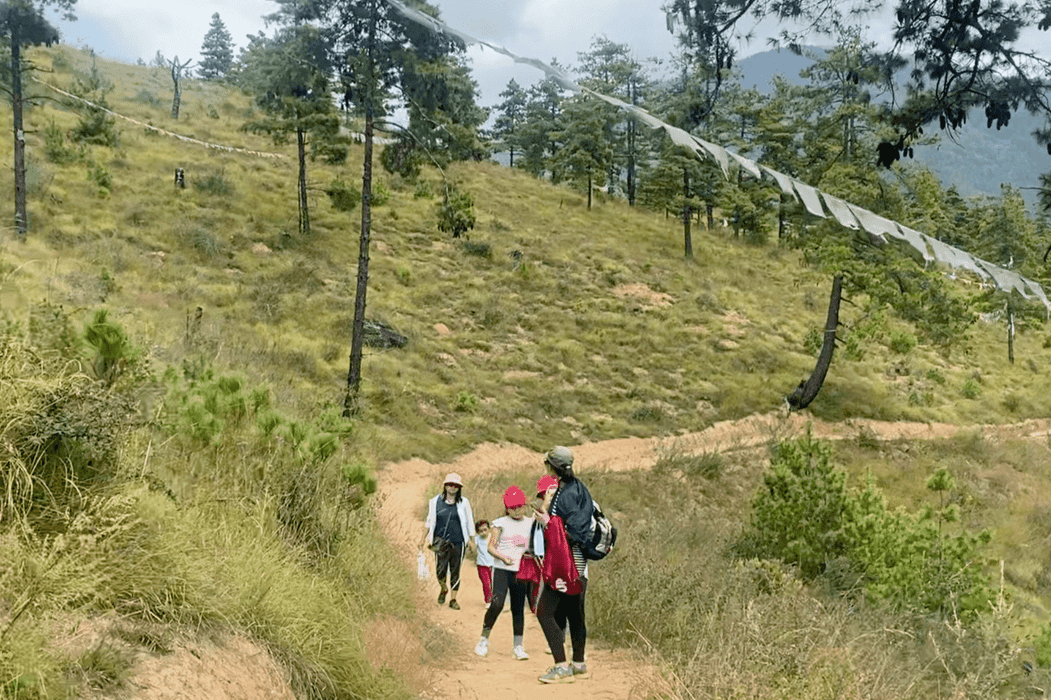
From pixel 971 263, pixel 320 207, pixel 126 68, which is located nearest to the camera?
pixel 971 263

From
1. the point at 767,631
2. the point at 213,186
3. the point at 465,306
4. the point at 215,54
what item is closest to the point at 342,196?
the point at 213,186

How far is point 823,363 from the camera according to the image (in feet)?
80.0

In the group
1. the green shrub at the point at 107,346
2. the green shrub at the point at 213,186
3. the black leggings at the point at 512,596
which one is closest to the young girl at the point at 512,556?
the black leggings at the point at 512,596

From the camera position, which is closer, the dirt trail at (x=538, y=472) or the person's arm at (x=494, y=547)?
the dirt trail at (x=538, y=472)

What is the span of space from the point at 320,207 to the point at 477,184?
1424 centimetres

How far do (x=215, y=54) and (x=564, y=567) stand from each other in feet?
296

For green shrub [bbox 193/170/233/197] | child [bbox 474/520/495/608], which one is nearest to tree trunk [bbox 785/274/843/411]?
child [bbox 474/520/495/608]

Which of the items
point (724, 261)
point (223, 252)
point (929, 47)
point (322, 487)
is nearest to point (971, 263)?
point (929, 47)

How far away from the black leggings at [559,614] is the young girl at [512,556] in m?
0.54

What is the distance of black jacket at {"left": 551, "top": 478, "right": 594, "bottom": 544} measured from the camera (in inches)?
209

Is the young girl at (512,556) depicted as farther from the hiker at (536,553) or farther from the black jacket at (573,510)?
the black jacket at (573,510)

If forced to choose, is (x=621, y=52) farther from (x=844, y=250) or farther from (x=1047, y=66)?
(x=1047, y=66)

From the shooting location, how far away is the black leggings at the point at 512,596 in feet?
19.5

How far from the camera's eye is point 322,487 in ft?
18.5
